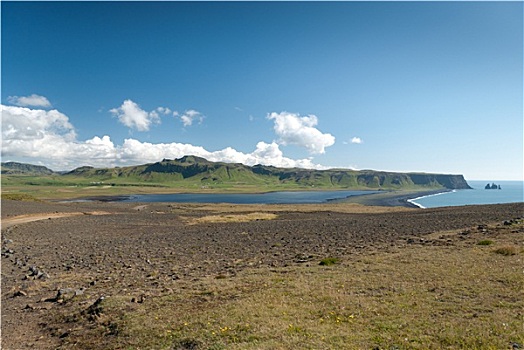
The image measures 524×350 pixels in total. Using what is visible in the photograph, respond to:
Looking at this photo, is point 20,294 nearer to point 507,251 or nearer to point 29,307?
point 29,307

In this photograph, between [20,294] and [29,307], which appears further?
[20,294]

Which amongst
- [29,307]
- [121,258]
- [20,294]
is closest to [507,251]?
[29,307]

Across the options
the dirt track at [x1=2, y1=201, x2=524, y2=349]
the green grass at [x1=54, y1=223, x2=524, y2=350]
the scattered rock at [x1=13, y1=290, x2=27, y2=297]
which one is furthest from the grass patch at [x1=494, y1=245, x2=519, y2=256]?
the scattered rock at [x1=13, y1=290, x2=27, y2=297]

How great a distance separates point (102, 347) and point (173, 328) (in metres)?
2.61

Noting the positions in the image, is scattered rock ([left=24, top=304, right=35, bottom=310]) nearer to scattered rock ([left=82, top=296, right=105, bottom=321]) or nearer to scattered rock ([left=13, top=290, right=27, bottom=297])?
scattered rock ([left=13, top=290, right=27, bottom=297])

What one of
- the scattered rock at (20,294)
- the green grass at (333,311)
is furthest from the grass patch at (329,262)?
the scattered rock at (20,294)

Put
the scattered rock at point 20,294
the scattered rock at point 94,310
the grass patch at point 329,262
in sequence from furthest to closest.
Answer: the grass patch at point 329,262 < the scattered rock at point 20,294 < the scattered rock at point 94,310

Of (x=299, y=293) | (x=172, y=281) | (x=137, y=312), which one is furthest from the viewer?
(x=172, y=281)

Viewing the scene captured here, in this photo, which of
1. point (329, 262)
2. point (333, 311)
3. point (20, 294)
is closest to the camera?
point (333, 311)

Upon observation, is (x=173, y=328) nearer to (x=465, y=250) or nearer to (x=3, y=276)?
(x=3, y=276)

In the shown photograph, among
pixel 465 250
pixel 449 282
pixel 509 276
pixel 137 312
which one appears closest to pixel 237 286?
pixel 137 312

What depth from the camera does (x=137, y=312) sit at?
14867 millimetres

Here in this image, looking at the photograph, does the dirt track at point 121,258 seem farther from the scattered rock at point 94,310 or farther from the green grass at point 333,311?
the green grass at point 333,311

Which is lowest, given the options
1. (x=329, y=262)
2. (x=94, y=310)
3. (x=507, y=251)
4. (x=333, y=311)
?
(x=94, y=310)
